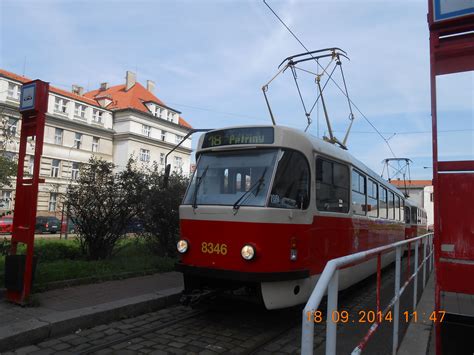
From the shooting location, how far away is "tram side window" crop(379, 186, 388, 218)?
10969 mm

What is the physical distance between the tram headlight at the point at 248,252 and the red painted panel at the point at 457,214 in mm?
2562

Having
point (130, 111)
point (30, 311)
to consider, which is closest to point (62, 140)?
point (130, 111)

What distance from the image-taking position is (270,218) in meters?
5.68

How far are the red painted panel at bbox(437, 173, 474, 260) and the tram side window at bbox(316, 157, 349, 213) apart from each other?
117 inches

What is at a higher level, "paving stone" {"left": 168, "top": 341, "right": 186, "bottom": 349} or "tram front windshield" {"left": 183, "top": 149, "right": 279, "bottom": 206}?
"tram front windshield" {"left": 183, "top": 149, "right": 279, "bottom": 206}

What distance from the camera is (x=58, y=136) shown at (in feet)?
161

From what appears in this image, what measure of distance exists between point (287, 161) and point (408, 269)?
2.53 metres

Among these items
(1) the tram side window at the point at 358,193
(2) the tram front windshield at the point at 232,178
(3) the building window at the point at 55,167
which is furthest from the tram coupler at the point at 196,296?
(3) the building window at the point at 55,167

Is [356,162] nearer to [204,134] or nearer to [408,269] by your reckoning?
[408,269]

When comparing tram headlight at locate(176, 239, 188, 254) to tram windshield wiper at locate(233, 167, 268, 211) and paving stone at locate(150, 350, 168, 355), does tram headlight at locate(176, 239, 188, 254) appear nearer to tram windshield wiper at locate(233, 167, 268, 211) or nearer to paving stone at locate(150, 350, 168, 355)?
tram windshield wiper at locate(233, 167, 268, 211)

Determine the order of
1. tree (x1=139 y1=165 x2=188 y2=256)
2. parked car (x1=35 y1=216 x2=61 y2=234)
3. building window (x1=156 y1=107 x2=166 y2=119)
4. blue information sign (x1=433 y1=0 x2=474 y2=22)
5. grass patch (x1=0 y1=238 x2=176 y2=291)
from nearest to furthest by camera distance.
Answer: blue information sign (x1=433 y1=0 x2=474 y2=22) < grass patch (x1=0 y1=238 x2=176 y2=291) < tree (x1=139 y1=165 x2=188 y2=256) < parked car (x1=35 y1=216 x2=61 y2=234) < building window (x1=156 y1=107 x2=166 y2=119)

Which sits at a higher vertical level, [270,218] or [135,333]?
[270,218]


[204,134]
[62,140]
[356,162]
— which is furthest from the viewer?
[62,140]

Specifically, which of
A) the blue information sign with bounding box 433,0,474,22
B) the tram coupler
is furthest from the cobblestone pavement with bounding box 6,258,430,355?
the blue information sign with bounding box 433,0,474,22
